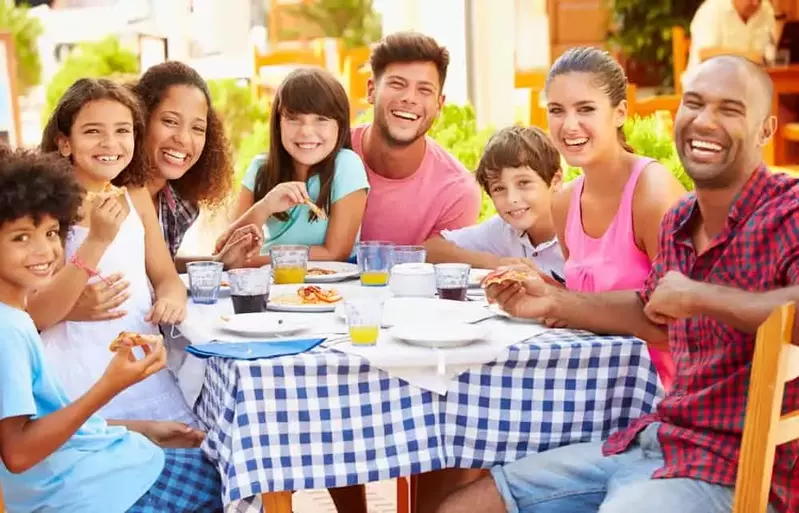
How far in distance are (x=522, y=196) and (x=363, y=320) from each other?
1.24 m

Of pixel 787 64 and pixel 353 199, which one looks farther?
pixel 787 64

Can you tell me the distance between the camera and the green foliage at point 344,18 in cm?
1166

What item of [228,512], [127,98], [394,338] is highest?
[127,98]

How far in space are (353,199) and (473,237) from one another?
38 cm

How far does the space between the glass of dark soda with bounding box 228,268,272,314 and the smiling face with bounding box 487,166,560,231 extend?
99cm

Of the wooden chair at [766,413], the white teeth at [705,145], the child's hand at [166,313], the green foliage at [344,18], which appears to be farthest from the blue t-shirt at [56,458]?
the green foliage at [344,18]

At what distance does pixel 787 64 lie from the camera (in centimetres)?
944

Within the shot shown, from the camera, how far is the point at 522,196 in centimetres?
342

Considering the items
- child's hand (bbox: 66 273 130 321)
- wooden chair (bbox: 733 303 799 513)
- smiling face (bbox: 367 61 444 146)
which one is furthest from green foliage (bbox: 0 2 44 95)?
wooden chair (bbox: 733 303 799 513)

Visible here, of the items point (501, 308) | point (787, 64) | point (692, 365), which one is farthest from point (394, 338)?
point (787, 64)

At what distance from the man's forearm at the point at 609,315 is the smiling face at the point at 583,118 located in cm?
58

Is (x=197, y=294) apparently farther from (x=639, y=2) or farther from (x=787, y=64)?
(x=639, y=2)

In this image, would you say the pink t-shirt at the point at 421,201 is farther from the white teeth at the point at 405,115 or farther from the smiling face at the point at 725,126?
the smiling face at the point at 725,126

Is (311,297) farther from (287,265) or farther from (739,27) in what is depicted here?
(739,27)
